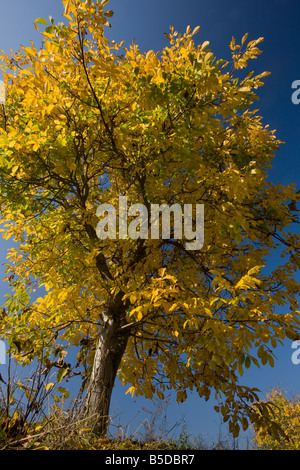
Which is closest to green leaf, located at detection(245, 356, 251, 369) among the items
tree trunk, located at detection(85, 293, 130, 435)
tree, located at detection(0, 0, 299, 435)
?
tree, located at detection(0, 0, 299, 435)

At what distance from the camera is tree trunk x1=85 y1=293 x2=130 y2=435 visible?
4.51 meters

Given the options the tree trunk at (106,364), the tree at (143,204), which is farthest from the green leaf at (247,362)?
the tree trunk at (106,364)

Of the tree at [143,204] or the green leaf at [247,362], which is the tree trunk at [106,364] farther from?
the green leaf at [247,362]

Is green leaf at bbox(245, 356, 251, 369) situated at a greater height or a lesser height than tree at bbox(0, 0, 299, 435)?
lesser

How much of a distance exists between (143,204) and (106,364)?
2.64 meters

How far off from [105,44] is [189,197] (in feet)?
7.82

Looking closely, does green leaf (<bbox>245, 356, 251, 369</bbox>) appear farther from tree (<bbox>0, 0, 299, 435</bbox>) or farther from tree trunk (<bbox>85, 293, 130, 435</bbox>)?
tree trunk (<bbox>85, 293, 130, 435</bbox>)

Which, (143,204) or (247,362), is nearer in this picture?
(247,362)

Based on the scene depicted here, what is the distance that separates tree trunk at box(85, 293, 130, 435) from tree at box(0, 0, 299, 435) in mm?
19

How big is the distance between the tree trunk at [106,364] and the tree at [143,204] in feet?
0.06

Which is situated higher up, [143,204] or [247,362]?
[143,204]

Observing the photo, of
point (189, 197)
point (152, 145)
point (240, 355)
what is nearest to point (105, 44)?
point (152, 145)

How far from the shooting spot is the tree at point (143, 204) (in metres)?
3.29

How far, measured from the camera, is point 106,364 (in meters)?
4.92
